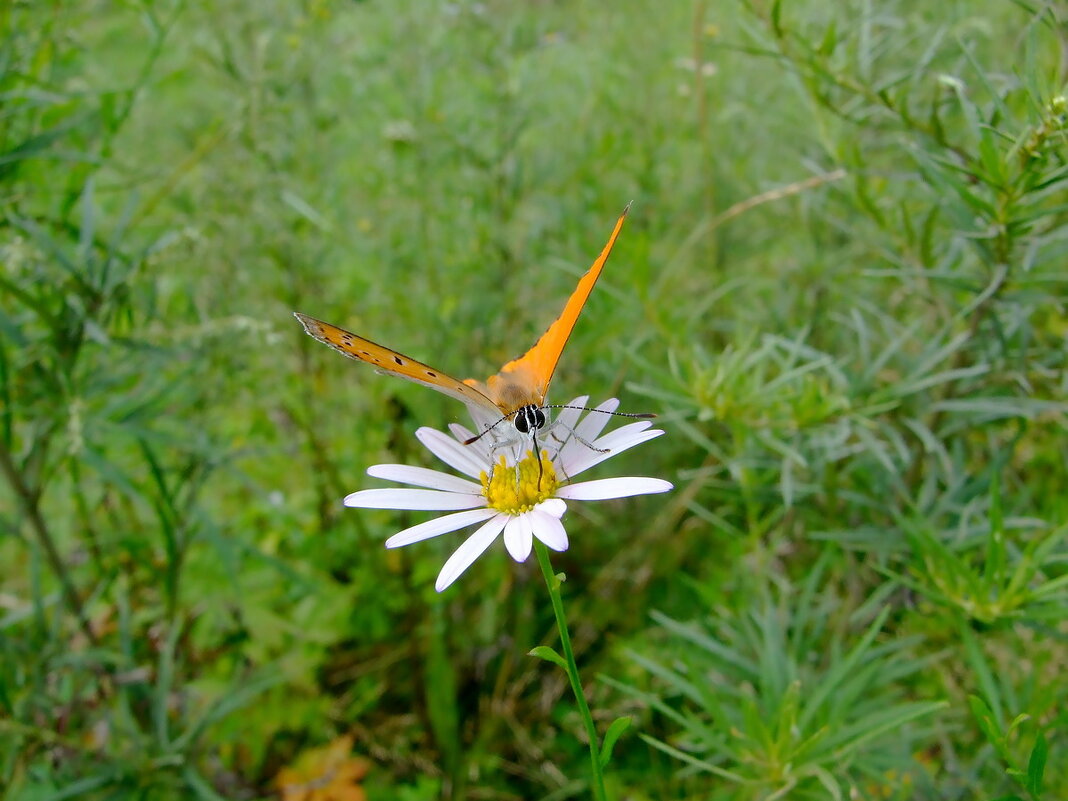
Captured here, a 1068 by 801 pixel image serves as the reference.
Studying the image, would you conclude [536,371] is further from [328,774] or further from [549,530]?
[328,774]

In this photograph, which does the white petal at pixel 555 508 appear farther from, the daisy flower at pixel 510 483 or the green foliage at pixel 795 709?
the green foliage at pixel 795 709

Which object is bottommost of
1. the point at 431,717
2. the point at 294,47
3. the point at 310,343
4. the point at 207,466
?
the point at 431,717

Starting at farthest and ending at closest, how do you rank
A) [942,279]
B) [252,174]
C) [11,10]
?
[252,174], [11,10], [942,279]

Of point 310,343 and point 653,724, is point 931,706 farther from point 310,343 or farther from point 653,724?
point 310,343

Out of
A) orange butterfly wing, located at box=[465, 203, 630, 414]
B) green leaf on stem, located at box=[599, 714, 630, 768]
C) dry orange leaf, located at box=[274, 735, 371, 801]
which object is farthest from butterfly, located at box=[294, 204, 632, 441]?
dry orange leaf, located at box=[274, 735, 371, 801]

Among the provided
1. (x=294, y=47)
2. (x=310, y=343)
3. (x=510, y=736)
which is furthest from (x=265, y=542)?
(x=294, y=47)

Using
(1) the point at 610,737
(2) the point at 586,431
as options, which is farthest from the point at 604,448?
(1) the point at 610,737
